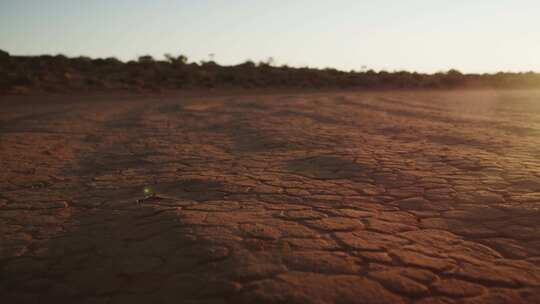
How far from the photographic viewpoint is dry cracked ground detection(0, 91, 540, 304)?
1.57m

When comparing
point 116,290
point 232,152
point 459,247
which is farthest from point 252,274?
point 232,152

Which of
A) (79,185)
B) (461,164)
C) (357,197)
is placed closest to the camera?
(357,197)

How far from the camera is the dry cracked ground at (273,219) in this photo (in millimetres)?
1573

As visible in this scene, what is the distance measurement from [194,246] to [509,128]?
4.92 m

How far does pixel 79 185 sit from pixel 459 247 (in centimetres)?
249

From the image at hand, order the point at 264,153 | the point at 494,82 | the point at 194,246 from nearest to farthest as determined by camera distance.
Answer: the point at 194,246 < the point at 264,153 < the point at 494,82

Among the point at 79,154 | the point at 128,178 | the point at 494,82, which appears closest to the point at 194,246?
the point at 128,178

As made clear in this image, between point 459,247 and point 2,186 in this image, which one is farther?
point 2,186

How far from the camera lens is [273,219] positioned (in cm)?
224

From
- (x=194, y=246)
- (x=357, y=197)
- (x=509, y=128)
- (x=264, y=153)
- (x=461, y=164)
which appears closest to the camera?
(x=194, y=246)

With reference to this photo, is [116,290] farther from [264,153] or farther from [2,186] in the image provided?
[264,153]

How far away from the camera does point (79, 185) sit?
309 centimetres

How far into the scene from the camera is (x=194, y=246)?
1886mm

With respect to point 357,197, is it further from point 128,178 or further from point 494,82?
point 494,82
